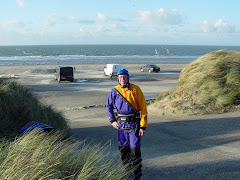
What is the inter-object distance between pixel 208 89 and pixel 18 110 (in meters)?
7.18

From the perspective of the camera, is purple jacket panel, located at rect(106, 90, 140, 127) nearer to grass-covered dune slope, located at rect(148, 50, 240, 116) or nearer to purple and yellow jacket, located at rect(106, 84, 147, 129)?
purple and yellow jacket, located at rect(106, 84, 147, 129)

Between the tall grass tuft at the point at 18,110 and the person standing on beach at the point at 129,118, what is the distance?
2798mm

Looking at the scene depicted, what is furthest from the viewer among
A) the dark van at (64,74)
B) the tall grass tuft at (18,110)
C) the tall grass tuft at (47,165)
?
the dark van at (64,74)

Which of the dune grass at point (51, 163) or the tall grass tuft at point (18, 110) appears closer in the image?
the dune grass at point (51, 163)

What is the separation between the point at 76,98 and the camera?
19453 millimetres

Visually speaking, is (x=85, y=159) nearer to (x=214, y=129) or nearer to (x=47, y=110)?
(x=47, y=110)

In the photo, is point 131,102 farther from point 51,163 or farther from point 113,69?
point 113,69

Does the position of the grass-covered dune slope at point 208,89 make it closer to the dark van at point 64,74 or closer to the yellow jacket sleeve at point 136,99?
the yellow jacket sleeve at point 136,99

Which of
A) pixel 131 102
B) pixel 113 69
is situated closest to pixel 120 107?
pixel 131 102

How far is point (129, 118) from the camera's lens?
479cm

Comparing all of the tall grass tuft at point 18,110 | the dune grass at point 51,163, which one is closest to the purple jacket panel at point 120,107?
the dune grass at point 51,163

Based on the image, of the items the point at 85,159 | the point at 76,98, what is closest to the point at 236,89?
the point at 85,159

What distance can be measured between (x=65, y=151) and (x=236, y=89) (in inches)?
346

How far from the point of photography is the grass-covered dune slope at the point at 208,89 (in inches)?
423
